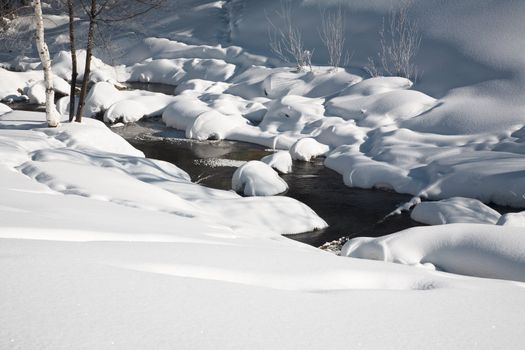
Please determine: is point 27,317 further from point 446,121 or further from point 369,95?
point 369,95

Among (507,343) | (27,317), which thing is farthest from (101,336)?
(507,343)

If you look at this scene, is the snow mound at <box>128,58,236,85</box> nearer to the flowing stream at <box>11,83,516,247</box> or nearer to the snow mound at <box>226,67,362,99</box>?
the snow mound at <box>226,67,362,99</box>

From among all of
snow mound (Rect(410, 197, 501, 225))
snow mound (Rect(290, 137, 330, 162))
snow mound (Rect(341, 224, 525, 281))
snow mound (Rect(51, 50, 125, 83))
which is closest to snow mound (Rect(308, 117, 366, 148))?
snow mound (Rect(290, 137, 330, 162))

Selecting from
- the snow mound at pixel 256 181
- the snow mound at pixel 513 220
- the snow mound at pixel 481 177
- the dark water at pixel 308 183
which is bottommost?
the dark water at pixel 308 183

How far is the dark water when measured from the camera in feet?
25.5

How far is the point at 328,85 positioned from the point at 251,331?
564 inches

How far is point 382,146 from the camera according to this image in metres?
11.2

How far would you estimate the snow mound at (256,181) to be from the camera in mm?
8852

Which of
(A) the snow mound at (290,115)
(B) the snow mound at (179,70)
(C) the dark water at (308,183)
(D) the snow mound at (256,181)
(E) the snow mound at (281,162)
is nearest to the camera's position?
(C) the dark water at (308,183)

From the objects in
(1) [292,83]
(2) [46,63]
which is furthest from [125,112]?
(1) [292,83]

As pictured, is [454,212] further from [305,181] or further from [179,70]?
[179,70]

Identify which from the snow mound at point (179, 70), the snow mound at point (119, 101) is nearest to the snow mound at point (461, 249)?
the snow mound at point (119, 101)

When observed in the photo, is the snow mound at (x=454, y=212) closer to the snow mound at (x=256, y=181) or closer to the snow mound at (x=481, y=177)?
the snow mound at (x=481, y=177)

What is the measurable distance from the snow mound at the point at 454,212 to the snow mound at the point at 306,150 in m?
3.62
